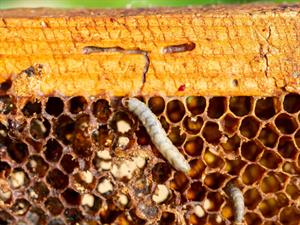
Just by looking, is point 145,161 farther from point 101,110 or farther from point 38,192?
point 38,192

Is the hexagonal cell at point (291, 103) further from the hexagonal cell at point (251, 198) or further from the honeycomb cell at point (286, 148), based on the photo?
the hexagonal cell at point (251, 198)

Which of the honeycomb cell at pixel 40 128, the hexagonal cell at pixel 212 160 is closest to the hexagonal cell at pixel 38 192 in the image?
the honeycomb cell at pixel 40 128

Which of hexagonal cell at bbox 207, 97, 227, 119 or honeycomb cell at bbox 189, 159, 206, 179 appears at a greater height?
hexagonal cell at bbox 207, 97, 227, 119

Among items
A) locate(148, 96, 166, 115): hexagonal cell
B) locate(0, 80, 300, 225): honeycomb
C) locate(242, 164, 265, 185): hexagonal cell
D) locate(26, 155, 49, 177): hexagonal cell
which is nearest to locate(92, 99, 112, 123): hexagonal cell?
locate(0, 80, 300, 225): honeycomb

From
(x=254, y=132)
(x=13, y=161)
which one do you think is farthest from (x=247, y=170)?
(x=13, y=161)

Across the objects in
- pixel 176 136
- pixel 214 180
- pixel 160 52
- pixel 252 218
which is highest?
pixel 160 52

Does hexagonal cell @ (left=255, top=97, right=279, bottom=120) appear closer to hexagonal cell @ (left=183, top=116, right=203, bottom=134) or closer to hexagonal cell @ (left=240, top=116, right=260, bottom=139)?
hexagonal cell @ (left=240, top=116, right=260, bottom=139)

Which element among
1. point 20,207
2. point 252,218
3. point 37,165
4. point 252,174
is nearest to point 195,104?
point 252,174
